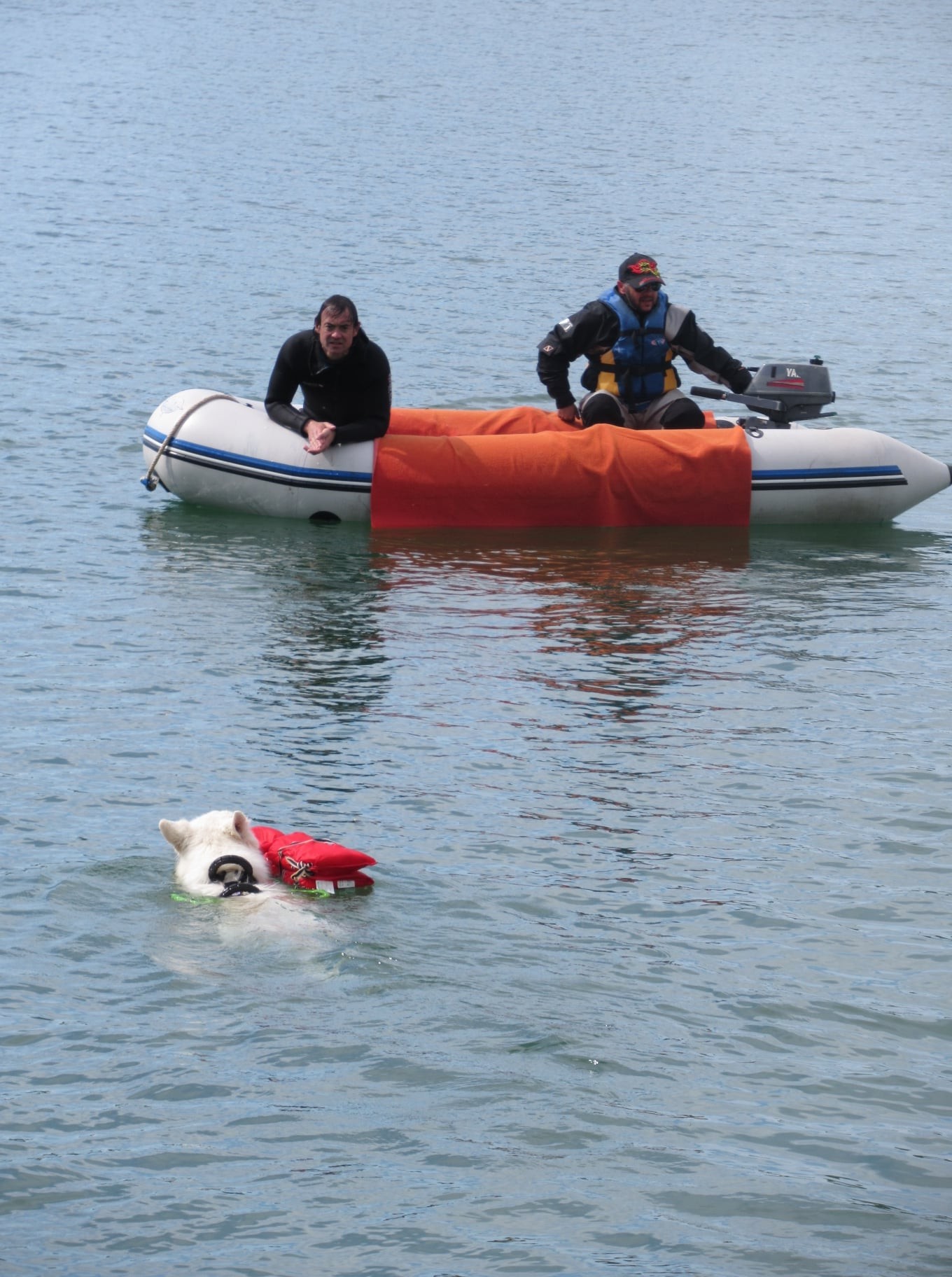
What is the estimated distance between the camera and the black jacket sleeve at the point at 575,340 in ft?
35.8

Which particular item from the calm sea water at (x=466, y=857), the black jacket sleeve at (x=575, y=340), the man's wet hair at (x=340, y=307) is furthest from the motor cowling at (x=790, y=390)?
the man's wet hair at (x=340, y=307)

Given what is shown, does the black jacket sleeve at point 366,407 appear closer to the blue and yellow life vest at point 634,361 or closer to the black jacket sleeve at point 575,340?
the black jacket sleeve at point 575,340

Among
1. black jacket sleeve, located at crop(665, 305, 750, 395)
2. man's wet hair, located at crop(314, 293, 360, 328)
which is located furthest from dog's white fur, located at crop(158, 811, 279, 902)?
black jacket sleeve, located at crop(665, 305, 750, 395)

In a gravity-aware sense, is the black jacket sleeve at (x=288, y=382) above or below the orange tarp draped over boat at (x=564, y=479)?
above

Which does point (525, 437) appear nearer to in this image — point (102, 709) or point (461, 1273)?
point (102, 709)

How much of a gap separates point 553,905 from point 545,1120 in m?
1.35

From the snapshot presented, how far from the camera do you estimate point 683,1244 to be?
4.16m

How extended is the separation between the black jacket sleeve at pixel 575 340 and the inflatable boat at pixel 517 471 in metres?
0.37

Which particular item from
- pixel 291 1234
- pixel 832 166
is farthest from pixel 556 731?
pixel 832 166

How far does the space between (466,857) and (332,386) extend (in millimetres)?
4914

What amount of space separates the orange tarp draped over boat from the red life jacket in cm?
539

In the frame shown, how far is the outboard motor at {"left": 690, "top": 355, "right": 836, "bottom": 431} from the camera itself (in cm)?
1145

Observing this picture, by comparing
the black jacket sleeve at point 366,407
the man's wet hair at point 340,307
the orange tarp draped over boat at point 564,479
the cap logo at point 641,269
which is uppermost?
the cap logo at point 641,269

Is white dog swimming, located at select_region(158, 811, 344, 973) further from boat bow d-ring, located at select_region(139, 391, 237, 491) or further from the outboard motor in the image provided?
the outboard motor
